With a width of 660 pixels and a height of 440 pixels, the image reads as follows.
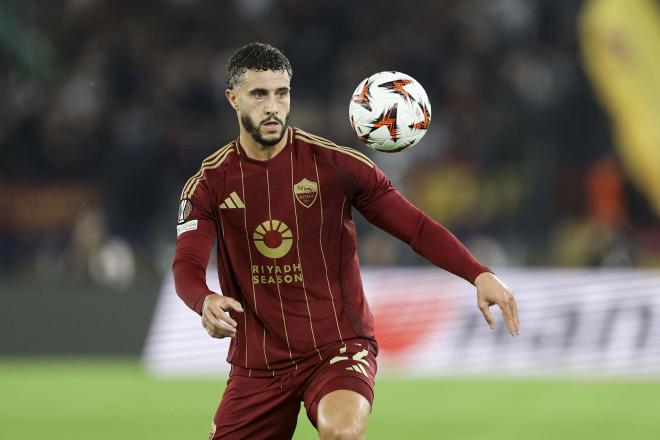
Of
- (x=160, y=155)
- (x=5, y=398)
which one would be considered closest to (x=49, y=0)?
(x=160, y=155)

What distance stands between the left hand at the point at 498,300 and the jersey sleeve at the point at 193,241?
1.14m

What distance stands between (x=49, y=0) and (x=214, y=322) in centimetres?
1415

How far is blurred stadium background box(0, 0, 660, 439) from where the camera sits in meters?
12.1

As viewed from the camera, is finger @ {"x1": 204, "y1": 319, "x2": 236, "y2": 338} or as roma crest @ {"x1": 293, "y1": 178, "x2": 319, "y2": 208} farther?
as roma crest @ {"x1": 293, "y1": 178, "x2": 319, "y2": 208}

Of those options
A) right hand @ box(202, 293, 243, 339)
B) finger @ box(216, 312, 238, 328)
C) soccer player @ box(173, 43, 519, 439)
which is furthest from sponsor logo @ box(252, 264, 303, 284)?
finger @ box(216, 312, 238, 328)

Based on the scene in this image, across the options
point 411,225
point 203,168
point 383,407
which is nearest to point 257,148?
point 203,168

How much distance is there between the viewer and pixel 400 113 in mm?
5461

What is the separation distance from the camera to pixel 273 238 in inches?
216

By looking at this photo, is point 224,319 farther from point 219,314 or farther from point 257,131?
point 257,131

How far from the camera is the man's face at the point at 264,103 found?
17.4 ft

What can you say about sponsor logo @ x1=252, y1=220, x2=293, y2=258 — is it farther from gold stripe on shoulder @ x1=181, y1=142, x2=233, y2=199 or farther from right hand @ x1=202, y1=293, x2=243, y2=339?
right hand @ x1=202, y1=293, x2=243, y2=339

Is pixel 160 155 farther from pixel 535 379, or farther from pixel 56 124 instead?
pixel 535 379

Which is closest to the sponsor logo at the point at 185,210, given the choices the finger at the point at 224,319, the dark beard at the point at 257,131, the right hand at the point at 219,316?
the dark beard at the point at 257,131

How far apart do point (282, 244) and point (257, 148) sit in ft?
1.43
